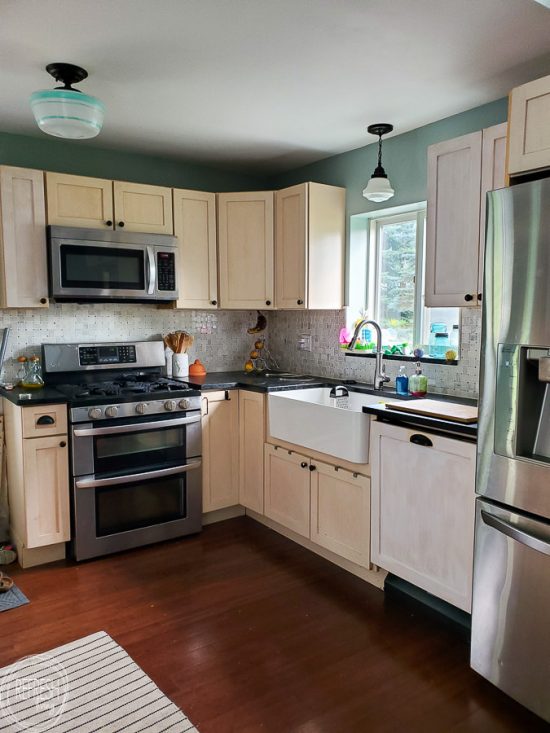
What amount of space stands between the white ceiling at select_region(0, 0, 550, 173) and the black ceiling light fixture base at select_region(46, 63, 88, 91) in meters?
0.05

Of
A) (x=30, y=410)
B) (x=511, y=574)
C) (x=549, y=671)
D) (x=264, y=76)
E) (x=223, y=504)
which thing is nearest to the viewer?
(x=549, y=671)

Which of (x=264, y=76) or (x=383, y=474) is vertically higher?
(x=264, y=76)

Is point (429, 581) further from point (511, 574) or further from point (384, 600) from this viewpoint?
point (511, 574)

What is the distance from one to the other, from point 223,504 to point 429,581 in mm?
1563

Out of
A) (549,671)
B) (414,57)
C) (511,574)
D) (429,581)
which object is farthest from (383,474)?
(414,57)

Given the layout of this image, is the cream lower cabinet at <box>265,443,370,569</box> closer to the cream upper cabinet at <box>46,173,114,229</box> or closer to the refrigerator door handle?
the refrigerator door handle

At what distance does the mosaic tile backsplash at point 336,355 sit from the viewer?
2990 mm

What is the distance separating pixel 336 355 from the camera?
3883 mm

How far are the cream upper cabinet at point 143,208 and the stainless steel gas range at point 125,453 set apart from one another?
2.65 ft

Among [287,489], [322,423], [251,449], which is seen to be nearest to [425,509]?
[322,423]

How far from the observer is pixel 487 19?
1.99m

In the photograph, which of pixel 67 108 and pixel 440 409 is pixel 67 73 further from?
pixel 440 409

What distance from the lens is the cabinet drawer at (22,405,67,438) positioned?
296 cm

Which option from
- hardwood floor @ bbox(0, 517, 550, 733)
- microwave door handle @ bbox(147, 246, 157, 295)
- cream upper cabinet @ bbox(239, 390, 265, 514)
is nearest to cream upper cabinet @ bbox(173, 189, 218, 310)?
microwave door handle @ bbox(147, 246, 157, 295)
